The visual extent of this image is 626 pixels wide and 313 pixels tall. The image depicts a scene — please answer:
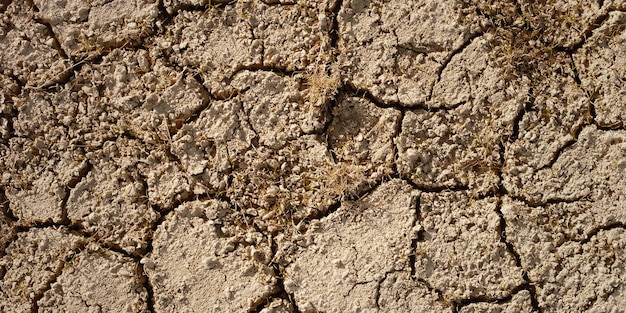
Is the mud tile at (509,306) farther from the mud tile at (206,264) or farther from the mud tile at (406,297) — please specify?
the mud tile at (206,264)

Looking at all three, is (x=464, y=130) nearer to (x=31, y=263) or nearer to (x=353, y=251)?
(x=353, y=251)

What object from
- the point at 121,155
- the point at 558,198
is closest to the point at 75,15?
the point at 121,155

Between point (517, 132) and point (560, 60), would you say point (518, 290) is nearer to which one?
point (517, 132)

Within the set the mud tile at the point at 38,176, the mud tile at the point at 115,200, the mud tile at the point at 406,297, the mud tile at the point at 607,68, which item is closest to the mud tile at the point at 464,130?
the mud tile at the point at 607,68

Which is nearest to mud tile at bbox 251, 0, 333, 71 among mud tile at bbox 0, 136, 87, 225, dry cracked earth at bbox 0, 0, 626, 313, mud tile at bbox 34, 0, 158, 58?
dry cracked earth at bbox 0, 0, 626, 313

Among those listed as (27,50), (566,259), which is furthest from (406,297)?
(27,50)

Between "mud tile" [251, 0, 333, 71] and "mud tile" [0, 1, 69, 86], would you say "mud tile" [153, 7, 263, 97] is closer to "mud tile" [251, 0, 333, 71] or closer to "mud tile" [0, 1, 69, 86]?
"mud tile" [251, 0, 333, 71]

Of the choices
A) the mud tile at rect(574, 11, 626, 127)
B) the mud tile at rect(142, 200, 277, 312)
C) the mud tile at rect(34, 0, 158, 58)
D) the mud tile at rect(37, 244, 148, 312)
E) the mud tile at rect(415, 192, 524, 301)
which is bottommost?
the mud tile at rect(37, 244, 148, 312)
